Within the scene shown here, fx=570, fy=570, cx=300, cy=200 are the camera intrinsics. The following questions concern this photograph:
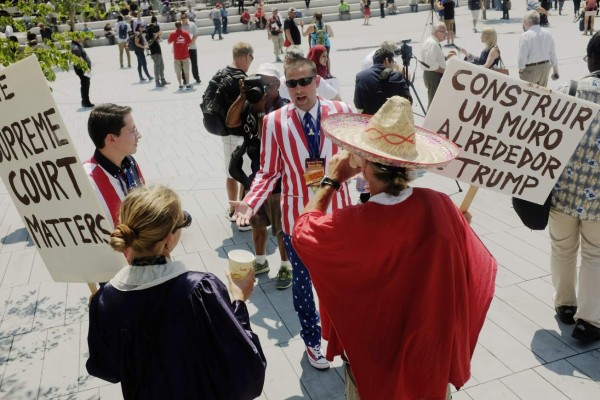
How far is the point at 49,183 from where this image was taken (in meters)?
2.89

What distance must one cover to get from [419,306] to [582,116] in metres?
1.54

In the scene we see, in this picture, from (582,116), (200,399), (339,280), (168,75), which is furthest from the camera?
(168,75)

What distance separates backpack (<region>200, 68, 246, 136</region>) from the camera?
549cm

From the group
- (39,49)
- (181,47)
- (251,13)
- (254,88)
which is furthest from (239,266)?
(251,13)

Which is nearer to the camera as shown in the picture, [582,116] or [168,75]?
[582,116]

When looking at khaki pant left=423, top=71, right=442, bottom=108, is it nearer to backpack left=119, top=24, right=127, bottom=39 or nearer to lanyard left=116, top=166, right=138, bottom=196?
lanyard left=116, top=166, right=138, bottom=196

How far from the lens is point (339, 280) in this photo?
241cm

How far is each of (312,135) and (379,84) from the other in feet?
9.34

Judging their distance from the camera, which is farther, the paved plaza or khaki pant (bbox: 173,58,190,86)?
khaki pant (bbox: 173,58,190,86)

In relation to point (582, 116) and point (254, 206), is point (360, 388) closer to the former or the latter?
point (254, 206)

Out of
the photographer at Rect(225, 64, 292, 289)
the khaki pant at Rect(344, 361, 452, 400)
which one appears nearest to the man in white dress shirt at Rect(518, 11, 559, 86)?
the photographer at Rect(225, 64, 292, 289)

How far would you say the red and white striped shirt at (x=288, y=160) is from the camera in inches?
145

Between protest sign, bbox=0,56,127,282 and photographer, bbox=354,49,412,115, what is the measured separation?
13.2 feet

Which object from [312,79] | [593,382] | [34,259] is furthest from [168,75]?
[593,382]
